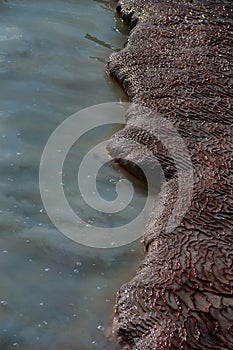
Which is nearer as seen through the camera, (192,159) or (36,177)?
(36,177)

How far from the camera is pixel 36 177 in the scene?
11.5ft

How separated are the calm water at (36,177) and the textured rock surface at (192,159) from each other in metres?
0.12

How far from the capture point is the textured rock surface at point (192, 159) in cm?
276

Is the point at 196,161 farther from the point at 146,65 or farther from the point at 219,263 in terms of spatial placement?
the point at 146,65

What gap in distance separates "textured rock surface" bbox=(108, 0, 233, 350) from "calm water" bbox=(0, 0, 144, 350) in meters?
0.12

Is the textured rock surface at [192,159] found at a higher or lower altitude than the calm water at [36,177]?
higher

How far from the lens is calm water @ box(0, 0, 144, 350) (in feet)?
9.09

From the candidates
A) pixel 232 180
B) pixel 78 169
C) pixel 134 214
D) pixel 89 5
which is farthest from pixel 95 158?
pixel 89 5

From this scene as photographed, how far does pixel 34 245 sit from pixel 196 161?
3.19 ft

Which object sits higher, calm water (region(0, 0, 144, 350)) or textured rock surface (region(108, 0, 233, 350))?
textured rock surface (region(108, 0, 233, 350))

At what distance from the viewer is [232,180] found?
349 cm

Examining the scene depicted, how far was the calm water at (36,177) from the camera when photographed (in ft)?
9.09

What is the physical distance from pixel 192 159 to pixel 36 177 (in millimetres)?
772

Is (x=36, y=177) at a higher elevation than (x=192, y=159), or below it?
below
